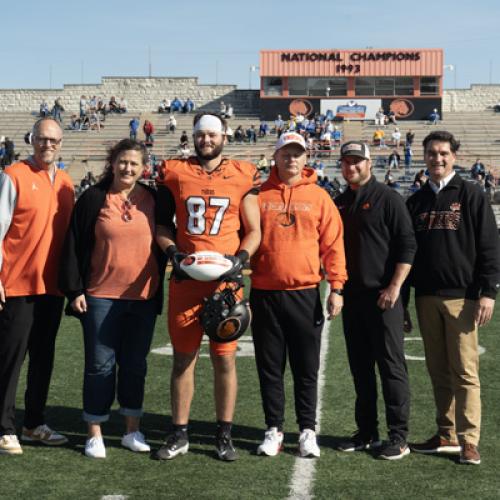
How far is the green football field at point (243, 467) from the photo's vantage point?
14.5ft

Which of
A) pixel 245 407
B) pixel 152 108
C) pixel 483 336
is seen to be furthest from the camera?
pixel 152 108

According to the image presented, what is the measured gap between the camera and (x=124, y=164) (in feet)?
16.4

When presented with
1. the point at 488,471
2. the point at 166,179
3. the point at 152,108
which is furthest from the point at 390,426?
the point at 152,108

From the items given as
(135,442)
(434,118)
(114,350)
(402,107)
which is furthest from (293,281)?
(402,107)

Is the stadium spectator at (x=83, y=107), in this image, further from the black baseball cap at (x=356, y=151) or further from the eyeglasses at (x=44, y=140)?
the black baseball cap at (x=356, y=151)

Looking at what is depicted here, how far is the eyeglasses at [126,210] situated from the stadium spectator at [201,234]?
0.17 meters

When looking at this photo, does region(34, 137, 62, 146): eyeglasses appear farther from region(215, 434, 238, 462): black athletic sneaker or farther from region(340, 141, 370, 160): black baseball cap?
region(215, 434, 238, 462): black athletic sneaker

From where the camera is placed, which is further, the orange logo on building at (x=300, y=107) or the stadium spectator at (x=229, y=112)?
the orange logo on building at (x=300, y=107)

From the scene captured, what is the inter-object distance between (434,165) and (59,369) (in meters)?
3.80

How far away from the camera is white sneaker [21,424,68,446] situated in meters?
5.24

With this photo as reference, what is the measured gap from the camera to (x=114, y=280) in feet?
16.4

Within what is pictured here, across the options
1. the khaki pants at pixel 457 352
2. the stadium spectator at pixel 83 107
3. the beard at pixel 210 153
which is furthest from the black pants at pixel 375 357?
the stadium spectator at pixel 83 107

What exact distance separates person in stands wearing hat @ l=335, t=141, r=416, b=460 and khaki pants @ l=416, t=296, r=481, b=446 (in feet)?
0.61

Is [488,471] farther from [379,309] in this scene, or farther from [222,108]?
[222,108]
